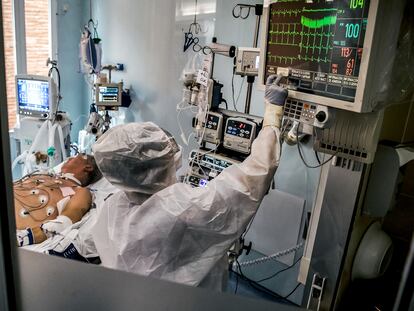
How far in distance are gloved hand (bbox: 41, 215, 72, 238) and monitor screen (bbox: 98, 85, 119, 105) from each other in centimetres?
159

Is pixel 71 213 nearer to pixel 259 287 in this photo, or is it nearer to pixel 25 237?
pixel 25 237

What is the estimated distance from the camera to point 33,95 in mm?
3723

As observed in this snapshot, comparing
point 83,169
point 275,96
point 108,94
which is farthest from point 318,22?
point 108,94

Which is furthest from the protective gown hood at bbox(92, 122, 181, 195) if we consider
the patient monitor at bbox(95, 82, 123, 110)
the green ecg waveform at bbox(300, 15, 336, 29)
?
the patient monitor at bbox(95, 82, 123, 110)

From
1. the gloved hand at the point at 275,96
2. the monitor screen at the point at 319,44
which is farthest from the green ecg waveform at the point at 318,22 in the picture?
the gloved hand at the point at 275,96

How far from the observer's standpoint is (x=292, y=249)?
2877mm

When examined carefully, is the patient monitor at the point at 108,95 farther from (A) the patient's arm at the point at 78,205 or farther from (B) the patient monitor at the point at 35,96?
(A) the patient's arm at the point at 78,205

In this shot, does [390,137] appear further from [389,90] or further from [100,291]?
[100,291]

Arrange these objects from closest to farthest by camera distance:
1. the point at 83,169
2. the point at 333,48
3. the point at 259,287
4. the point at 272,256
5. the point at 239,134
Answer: the point at 333,48
the point at 239,134
the point at 272,256
the point at 259,287
the point at 83,169

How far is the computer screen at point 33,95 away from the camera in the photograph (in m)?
3.67

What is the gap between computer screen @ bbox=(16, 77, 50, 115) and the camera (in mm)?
3674

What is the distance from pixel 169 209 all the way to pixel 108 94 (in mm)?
2511

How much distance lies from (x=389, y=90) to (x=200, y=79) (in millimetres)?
1259

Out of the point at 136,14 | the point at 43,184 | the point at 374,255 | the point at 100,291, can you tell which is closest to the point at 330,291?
the point at 374,255
